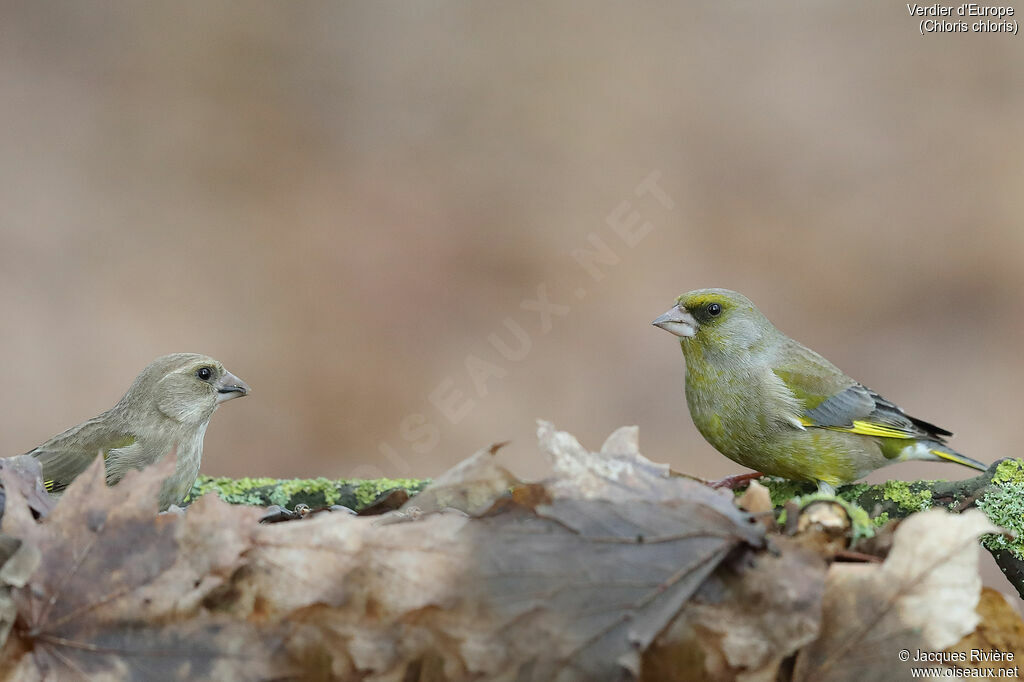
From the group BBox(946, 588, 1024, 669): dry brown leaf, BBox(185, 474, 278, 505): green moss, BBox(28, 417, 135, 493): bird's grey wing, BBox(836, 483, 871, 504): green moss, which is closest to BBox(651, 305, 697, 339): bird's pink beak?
BBox(836, 483, 871, 504): green moss

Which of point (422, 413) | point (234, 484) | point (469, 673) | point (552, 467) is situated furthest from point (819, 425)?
point (422, 413)

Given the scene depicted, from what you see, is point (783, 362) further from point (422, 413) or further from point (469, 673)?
point (422, 413)

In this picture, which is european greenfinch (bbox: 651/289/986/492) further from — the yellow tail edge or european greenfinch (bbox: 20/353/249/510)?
european greenfinch (bbox: 20/353/249/510)

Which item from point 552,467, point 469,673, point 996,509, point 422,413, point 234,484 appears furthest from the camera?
point 422,413

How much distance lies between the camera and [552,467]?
46.6 inches

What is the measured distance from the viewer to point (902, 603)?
105 cm

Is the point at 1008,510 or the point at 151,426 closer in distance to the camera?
the point at 1008,510

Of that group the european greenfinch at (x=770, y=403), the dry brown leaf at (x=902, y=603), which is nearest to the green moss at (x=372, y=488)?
the dry brown leaf at (x=902, y=603)

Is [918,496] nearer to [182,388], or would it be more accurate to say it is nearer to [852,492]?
[852,492]

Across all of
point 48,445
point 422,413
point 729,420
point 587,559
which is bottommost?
point 422,413

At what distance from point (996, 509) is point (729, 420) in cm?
123

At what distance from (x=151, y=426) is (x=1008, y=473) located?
2.24 meters

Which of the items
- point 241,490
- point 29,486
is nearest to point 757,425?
point 241,490

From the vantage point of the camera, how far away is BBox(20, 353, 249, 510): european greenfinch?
2.68 m
